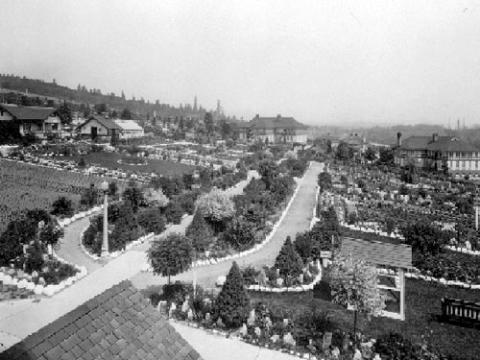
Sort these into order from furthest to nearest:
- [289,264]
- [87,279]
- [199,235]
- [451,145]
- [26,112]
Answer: [451,145] → [26,112] → [199,235] → [289,264] → [87,279]

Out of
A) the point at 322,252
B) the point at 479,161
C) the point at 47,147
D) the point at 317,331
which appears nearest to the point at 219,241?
the point at 322,252

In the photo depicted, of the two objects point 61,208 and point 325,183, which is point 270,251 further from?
point 325,183

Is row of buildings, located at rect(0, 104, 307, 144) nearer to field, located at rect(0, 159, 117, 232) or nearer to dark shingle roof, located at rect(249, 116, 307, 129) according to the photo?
dark shingle roof, located at rect(249, 116, 307, 129)

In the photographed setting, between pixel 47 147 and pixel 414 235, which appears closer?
pixel 414 235

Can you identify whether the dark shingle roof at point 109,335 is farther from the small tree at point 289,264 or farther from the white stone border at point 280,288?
the small tree at point 289,264

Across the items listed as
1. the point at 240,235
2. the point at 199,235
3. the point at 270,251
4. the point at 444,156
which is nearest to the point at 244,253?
the point at 240,235

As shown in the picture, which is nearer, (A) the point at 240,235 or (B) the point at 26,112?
(A) the point at 240,235

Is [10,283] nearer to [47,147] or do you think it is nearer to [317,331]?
[317,331]
